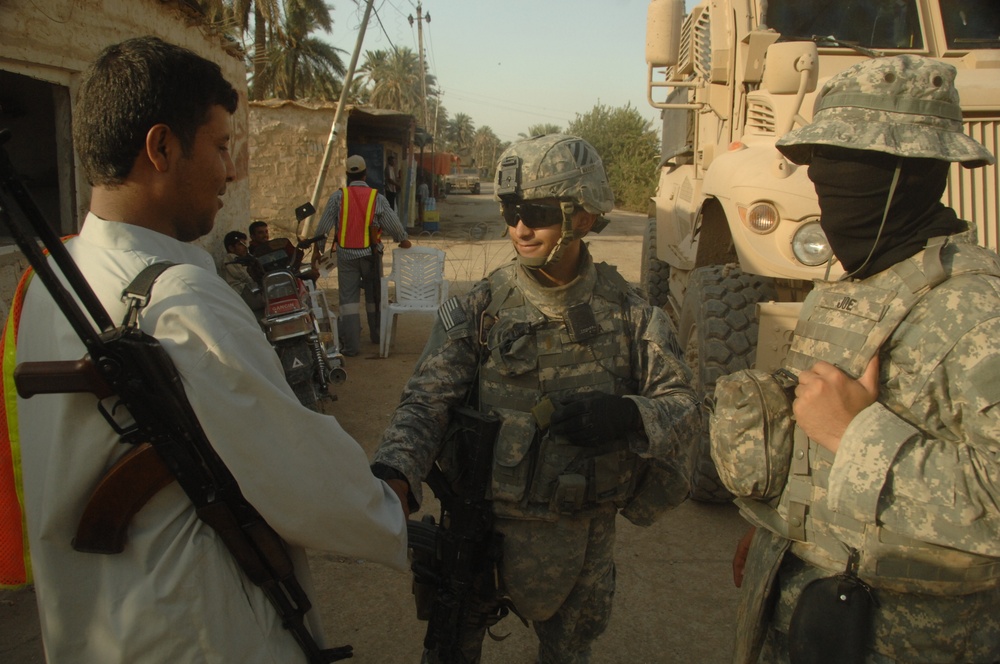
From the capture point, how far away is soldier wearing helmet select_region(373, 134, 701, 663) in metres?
1.92

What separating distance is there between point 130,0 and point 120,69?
4598 millimetres

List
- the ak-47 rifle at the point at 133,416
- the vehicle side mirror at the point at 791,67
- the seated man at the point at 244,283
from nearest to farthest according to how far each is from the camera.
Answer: the ak-47 rifle at the point at 133,416, the vehicle side mirror at the point at 791,67, the seated man at the point at 244,283

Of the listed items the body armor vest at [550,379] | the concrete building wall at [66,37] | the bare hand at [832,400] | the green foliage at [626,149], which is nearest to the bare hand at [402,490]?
the body armor vest at [550,379]

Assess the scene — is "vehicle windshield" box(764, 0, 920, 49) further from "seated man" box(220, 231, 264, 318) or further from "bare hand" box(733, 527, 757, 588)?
"seated man" box(220, 231, 264, 318)

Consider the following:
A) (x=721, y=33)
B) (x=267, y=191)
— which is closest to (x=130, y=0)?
(x=721, y=33)

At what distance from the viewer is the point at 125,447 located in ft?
3.78

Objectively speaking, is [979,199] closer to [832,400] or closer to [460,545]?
[832,400]

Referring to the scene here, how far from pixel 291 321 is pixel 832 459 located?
3861 millimetres

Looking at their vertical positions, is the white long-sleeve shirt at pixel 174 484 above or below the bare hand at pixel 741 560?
above

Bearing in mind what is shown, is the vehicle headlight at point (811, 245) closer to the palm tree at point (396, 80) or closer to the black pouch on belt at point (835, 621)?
the black pouch on belt at point (835, 621)

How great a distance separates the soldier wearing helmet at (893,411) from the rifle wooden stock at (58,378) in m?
1.22

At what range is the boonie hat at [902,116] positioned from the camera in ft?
4.63

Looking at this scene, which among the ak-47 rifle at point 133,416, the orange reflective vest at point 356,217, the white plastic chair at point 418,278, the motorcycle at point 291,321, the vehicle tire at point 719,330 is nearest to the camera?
the ak-47 rifle at point 133,416

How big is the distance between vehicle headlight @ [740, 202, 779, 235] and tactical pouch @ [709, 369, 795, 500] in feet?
6.09
